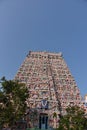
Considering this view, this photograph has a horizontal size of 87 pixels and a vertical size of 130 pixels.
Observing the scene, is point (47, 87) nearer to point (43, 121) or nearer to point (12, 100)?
point (43, 121)

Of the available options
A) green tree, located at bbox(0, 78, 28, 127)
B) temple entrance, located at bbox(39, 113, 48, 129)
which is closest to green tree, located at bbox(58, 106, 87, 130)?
green tree, located at bbox(0, 78, 28, 127)

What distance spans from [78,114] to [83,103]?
13605mm

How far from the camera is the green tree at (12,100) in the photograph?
40.4 m

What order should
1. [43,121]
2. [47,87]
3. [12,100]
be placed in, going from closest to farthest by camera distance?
1. [12,100]
2. [43,121]
3. [47,87]

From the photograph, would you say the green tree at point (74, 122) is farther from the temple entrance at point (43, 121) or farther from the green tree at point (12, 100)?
the temple entrance at point (43, 121)

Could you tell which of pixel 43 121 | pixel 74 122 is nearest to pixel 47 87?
pixel 43 121

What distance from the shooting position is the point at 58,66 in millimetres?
63344

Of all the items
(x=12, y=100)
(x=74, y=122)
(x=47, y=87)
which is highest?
(x=47, y=87)

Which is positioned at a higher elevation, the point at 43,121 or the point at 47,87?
the point at 47,87

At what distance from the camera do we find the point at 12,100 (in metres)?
41.7

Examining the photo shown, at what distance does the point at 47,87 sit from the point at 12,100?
17160 mm

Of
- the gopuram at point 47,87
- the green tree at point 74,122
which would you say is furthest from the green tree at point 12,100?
the gopuram at point 47,87

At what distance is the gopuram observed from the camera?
53625 millimetres

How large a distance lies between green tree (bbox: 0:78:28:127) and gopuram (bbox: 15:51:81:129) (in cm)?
1181
